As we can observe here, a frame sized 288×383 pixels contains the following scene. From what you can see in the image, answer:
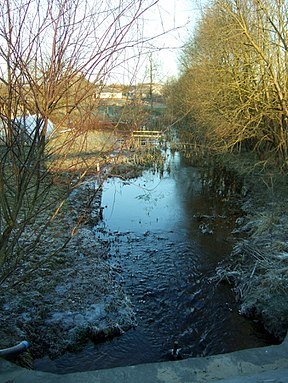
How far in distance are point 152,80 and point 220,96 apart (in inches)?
381

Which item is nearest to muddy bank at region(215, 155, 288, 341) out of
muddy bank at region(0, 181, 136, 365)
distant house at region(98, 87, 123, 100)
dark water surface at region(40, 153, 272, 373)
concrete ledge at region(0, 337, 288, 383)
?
dark water surface at region(40, 153, 272, 373)

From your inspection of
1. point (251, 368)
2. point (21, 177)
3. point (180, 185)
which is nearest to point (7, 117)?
point (21, 177)

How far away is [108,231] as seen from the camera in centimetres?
823

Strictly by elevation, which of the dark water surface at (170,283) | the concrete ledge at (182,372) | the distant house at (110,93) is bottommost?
the dark water surface at (170,283)

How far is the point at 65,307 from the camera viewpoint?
4680 millimetres

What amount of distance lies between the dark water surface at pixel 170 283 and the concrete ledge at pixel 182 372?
1.04 metres

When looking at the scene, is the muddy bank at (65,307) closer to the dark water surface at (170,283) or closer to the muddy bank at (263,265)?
the dark water surface at (170,283)

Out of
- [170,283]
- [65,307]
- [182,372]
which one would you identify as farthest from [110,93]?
[170,283]

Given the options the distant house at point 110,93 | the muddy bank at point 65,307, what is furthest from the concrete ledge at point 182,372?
the distant house at point 110,93

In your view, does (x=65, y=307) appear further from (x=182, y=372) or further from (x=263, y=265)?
(x=263, y=265)

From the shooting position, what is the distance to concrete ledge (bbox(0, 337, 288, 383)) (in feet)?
9.13

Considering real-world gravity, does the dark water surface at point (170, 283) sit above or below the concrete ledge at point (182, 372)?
below

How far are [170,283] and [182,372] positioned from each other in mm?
2907

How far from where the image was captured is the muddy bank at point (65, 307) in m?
4.07
